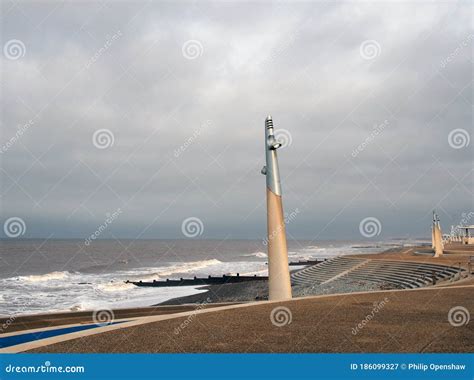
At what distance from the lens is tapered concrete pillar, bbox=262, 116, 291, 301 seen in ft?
55.6

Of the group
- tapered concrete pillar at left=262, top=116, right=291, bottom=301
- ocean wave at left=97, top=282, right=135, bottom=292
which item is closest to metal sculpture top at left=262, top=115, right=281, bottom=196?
tapered concrete pillar at left=262, top=116, right=291, bottom=301

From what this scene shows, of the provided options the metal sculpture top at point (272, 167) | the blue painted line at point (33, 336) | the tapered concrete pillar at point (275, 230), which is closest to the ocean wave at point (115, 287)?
the tapered concrete pillar at point (275, 230)

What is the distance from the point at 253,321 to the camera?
457 inches

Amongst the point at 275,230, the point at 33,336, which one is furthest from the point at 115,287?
the point at 33,336

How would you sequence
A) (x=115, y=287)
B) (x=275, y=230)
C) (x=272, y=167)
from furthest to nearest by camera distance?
(x=115, y=287) → (x=272, y=167) → (x=275, y=230)

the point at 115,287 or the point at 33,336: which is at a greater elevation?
the point at 115,287

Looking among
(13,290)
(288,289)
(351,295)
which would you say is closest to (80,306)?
(13,290)

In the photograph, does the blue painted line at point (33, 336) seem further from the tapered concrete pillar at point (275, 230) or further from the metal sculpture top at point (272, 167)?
the metal sculpture top at point (272, 167)

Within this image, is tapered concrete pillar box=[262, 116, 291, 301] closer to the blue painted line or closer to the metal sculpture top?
the metal sculpture top

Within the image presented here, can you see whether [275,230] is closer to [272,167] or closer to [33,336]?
[272,167]

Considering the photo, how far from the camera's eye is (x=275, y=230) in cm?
1694

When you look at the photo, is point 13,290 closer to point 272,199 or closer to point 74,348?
point 272,199

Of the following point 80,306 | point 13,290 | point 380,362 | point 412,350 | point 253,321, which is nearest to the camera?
point 380,362

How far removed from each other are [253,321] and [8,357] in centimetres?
606
